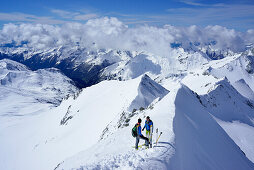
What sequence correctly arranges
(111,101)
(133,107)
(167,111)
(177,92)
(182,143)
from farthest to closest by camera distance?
1. (111,101)
2. (133,107)
3. (177,92)
4. (167,111)
5. (182,143)

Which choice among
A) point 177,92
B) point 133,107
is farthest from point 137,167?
point 133,107

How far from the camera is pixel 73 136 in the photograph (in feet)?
220

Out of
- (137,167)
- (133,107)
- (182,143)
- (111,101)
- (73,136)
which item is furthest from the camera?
(111,101)

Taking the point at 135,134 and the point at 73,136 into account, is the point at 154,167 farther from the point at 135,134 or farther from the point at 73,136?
the point at 73,136

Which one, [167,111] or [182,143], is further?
[167,111]

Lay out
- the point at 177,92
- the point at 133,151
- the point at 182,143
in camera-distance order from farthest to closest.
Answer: the point at 177,92 → the point at 182,143 → the point at 133,151

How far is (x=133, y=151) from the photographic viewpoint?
1992cm

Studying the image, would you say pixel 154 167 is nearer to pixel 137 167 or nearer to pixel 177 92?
pixel 137 167

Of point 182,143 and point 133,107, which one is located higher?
point 182,143

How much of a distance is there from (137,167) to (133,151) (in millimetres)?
3927

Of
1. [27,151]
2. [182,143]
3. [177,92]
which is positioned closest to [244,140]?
[177,92]

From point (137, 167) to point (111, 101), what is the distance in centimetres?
6472

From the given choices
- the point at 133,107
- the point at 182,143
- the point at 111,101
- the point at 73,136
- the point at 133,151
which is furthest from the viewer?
the point at 111,101

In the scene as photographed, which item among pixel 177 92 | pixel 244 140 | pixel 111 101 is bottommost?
pixel 244 140
